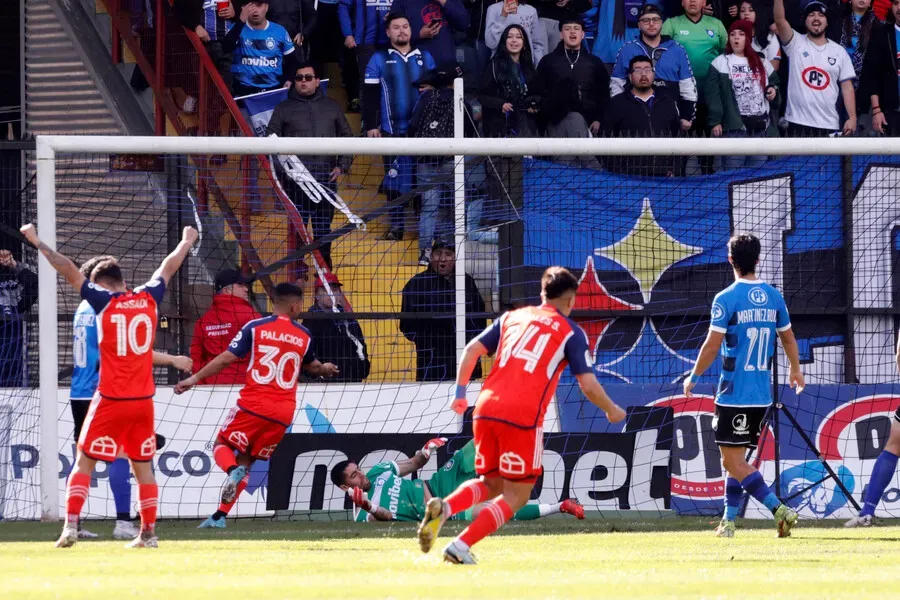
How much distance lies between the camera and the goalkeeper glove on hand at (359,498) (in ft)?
35.9

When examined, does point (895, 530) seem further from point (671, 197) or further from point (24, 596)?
point (24, 596)

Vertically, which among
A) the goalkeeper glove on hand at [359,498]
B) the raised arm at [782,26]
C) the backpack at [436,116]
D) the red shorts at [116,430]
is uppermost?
the raised arm at [782,26]

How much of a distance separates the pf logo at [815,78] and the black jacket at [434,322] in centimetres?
493

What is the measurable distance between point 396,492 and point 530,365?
13.2ft

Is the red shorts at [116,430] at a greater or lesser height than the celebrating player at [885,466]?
greater

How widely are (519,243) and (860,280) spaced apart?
357cm

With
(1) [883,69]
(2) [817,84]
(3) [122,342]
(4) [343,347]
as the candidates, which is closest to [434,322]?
(4) [343,347]

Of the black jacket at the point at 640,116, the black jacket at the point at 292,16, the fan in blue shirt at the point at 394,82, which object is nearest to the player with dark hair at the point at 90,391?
the fan in blue shirt at the point at 394,82

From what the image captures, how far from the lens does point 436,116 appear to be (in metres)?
13.4

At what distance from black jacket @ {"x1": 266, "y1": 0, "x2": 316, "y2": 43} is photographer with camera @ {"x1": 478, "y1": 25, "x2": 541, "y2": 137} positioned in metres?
2.22

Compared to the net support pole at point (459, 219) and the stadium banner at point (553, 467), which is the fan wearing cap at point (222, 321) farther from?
the net support pole at point (459, 219)

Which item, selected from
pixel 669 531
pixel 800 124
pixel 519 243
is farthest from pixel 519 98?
pixel 669 531

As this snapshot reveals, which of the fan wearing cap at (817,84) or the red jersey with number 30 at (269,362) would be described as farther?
the fan wearing cap at (817,84)

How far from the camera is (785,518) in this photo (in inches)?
352
